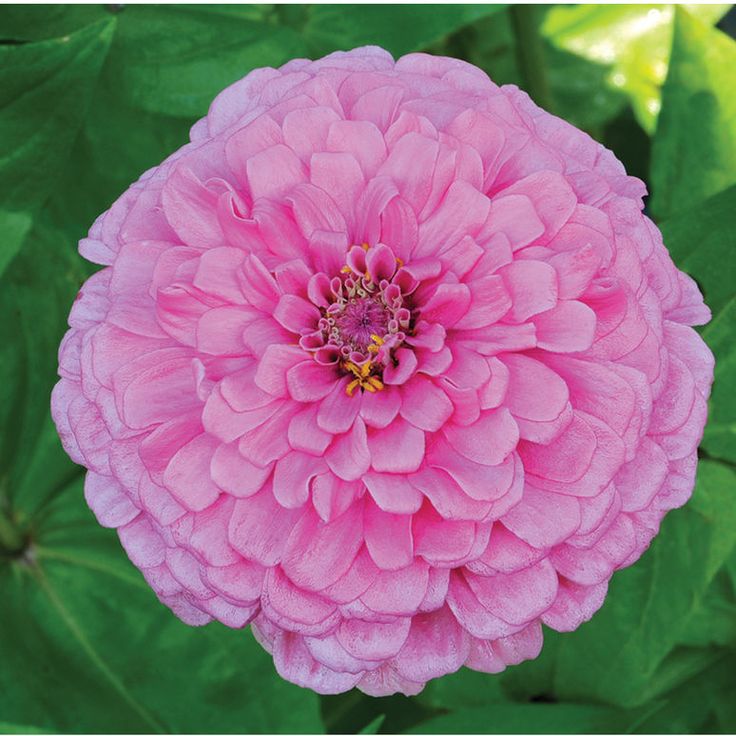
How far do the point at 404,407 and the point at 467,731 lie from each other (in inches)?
13.7

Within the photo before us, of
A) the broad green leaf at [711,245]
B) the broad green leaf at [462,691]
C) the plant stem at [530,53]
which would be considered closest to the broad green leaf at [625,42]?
the plant stem at [530,53]

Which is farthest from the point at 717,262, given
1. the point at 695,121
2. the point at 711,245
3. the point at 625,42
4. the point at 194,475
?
the point at 625,42

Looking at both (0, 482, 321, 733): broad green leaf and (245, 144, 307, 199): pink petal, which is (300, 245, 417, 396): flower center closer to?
(245, 144, 307, 199): pink petal

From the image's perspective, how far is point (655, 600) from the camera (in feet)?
2.32

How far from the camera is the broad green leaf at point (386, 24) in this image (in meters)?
0.76

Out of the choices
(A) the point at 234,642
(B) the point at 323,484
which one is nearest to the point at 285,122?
(B) the point at 323,484

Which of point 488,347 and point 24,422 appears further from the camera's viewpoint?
point 24,422

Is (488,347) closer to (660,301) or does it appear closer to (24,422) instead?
(660,301)

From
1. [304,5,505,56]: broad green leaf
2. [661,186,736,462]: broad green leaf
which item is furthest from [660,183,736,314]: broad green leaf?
[304,5,505,56]: broad green leaf

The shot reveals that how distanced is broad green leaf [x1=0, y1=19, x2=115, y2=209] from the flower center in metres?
0.29

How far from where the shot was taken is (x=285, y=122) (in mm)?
493

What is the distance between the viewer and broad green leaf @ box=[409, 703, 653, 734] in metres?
0.71

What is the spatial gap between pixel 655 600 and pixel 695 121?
38 centimetres

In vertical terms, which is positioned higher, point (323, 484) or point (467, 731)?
point (323, 484)
